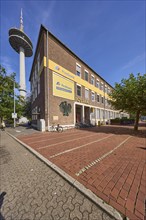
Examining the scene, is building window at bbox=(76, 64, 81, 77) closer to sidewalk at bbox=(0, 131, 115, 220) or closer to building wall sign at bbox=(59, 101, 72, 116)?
building wall sign at bbox=(59, 101, 72, 116)

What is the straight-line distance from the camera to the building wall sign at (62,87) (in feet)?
48.2

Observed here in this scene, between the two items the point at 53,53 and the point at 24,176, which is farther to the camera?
the point at 53,53

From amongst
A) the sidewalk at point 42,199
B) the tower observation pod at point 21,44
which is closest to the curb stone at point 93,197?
the sidewalk at point 42,199

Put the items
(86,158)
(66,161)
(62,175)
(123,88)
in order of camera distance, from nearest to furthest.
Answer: (62,175)
(66,161)
(86,158)
(123,88)

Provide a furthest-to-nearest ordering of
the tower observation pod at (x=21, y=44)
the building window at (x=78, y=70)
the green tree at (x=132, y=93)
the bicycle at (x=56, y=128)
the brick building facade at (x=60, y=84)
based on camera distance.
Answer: the tower observation pod at (x=21, y=44)
the building window at (x=78, y=70)
the brick building facade at (x=60, y=84)
the bicycle at (x=56, y=128)
the green tree at (x=132, y=93)

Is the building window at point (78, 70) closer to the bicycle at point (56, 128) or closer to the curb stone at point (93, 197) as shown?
the bicycle at point (56, 128)

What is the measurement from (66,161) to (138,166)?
2.66m

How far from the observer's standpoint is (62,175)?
3.14 m

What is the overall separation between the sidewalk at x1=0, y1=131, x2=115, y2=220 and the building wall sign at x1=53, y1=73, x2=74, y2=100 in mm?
12073

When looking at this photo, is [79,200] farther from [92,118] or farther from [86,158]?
[92,118]

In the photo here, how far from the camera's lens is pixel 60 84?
15.5 meters

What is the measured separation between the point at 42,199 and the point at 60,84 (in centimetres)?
1438

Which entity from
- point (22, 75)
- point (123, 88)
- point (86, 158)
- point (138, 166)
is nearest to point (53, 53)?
point (123, 88)

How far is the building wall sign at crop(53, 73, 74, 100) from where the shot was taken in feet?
48.2
